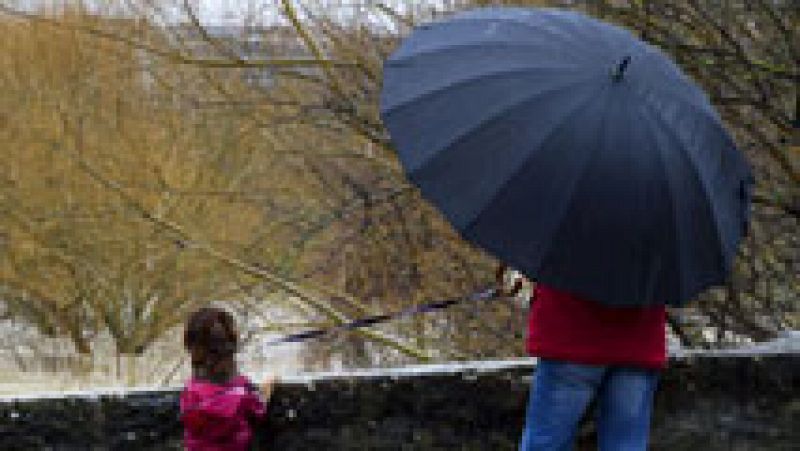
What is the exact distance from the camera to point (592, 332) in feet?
8.75

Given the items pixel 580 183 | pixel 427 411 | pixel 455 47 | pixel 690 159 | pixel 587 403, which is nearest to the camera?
pixel 580 183

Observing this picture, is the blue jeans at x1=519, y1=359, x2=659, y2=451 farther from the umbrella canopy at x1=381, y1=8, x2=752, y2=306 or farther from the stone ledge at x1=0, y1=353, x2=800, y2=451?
the stone ledge at x1=0, y1=353, x2=800, y2=451

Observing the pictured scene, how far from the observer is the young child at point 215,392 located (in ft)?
→ 9.49

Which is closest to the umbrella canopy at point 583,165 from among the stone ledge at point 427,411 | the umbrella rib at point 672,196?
the umbrella rib at point 672,196

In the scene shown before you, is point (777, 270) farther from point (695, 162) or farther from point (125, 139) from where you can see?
point (125, 139)

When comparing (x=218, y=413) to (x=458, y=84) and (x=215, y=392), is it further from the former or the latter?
(x=458, y=84)

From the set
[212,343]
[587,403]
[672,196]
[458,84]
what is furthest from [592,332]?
[212,343]

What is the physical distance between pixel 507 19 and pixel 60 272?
1731 centimetres

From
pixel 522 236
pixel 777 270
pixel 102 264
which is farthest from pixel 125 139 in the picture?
pixel 522 236

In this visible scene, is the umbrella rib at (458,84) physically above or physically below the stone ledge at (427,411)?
above

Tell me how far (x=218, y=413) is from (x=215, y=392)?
0.06 metres

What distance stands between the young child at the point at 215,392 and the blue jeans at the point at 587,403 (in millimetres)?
808

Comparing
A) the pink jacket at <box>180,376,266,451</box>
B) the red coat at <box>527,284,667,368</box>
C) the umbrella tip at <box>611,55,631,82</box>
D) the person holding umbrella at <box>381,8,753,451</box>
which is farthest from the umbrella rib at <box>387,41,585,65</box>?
the pink jacket at <box>180,376,266,451</box>

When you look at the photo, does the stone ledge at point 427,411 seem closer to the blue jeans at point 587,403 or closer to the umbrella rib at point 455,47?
the blue jeans at point 587,403
